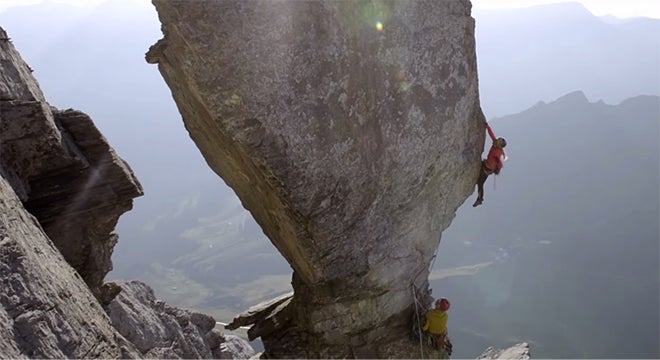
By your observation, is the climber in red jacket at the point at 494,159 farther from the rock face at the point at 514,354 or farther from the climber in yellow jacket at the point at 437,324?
the rock face at the point at 514,354

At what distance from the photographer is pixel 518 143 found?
192 metres

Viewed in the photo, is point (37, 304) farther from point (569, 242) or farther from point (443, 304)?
point (569, 242)

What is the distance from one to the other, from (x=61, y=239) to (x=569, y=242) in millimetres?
145850

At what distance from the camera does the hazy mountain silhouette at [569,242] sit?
4139 inches

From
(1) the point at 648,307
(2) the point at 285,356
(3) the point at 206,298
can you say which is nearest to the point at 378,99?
(2) the point at 285,356

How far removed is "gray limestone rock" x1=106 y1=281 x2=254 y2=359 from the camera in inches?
712

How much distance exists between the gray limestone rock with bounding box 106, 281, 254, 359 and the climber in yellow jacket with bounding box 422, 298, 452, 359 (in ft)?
28.9

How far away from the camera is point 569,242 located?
14038 cm

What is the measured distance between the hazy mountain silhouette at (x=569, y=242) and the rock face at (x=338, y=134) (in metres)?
92.9

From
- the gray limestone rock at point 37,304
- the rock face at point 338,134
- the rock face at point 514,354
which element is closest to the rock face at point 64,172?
the rock face at point 338,134

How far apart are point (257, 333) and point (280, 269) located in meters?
153

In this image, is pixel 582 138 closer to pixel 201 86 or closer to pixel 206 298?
pixel 206 298

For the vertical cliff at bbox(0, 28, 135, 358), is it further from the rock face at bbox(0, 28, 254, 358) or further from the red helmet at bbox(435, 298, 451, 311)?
the red helmet at bbox(435, 298, 451, 311)

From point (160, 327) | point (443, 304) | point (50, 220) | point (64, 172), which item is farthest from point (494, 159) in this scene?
point (160, 327)
